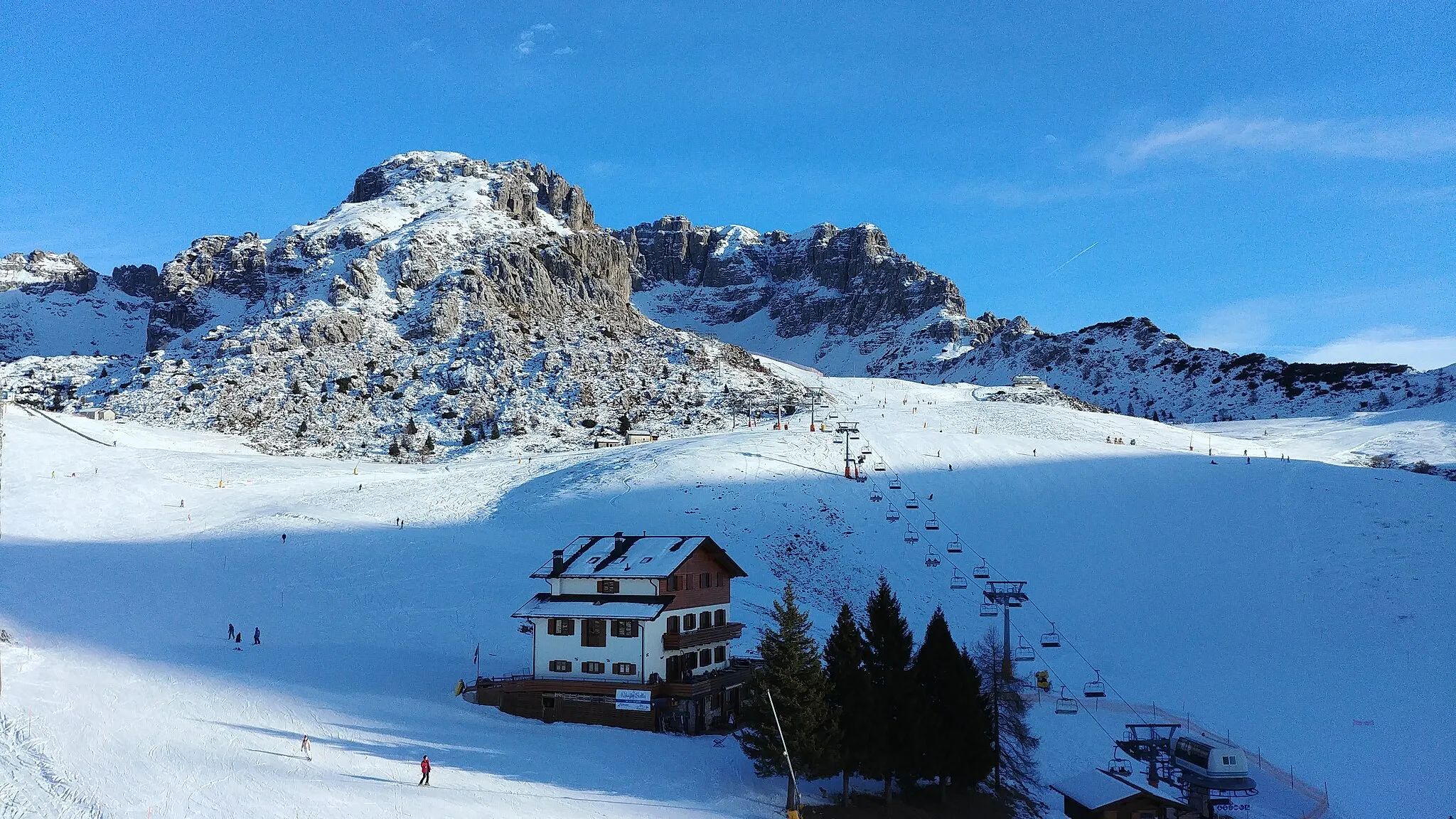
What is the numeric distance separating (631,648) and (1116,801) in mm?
18891

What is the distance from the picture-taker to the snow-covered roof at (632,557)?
1656 inches

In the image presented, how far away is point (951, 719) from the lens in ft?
113

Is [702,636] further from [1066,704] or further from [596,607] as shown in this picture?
[1066,704]

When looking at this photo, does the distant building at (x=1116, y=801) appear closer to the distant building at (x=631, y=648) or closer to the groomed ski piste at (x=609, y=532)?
the groomed ski piste at (x=609, y=532)

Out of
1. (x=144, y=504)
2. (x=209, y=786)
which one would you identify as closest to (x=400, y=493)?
(x=144, y=504)

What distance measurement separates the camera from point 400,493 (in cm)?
7794

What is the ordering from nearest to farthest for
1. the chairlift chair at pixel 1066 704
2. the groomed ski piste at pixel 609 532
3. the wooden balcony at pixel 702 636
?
the groomed ski piste at pixel 609 532 → the wooden balcony at pixel 702 636 → the chairlift chair at pixel 1066 704

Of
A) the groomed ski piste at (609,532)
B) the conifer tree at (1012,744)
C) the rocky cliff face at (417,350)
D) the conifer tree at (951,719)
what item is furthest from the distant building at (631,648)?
the rocky cliff face at (417,350)

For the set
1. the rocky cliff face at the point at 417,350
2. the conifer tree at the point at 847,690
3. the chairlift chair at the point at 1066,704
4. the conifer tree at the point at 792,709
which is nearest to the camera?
the conifer tree at the point at 792,709

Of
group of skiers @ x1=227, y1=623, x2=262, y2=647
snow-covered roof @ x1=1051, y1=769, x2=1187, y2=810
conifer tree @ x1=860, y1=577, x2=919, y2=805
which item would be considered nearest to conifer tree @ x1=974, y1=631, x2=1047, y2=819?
snow-covered roof @ x1=1051, y1=769, x2=1187, y2=810

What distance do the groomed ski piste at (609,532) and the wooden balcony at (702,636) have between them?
13.8 feet

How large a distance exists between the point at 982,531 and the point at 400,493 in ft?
147

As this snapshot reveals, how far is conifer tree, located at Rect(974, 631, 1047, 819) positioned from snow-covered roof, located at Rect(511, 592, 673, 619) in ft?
44.7

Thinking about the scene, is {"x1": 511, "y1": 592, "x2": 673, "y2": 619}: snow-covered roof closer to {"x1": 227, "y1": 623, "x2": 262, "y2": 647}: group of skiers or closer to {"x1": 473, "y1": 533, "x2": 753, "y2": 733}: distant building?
{"x1": 473, "y1": 533, "x2": 753, "y2": 733}: distant building
